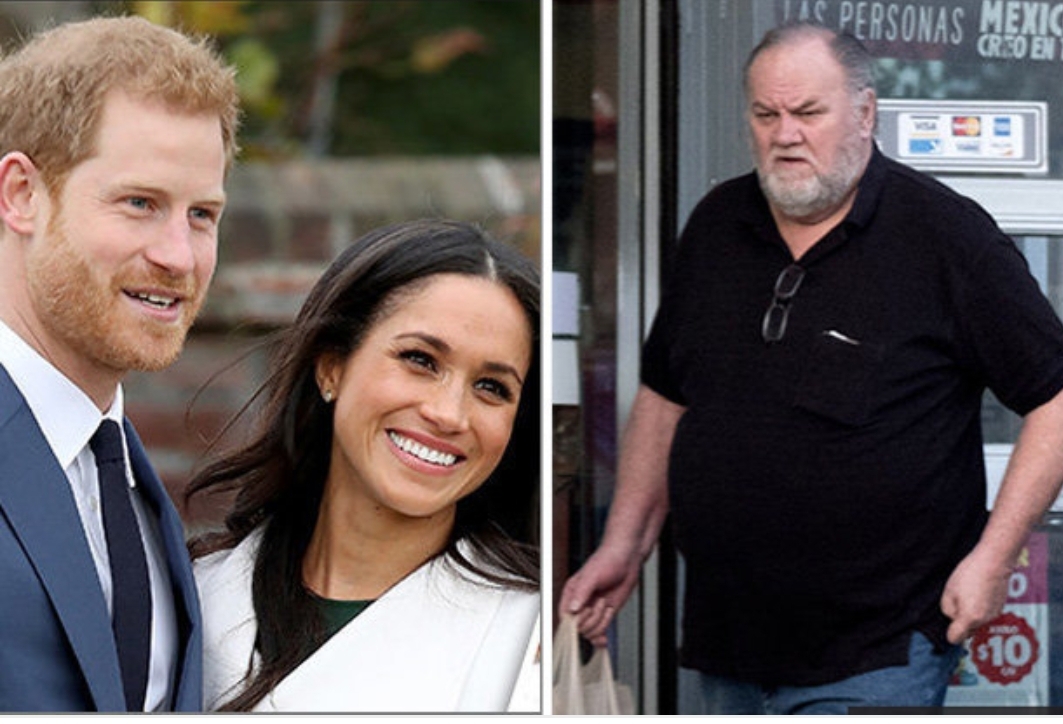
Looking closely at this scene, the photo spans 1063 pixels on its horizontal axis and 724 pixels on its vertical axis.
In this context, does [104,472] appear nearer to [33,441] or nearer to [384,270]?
[33,441]

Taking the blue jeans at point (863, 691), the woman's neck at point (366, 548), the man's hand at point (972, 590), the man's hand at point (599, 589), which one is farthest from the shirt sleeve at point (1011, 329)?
the woman's neck at point (366, 548)

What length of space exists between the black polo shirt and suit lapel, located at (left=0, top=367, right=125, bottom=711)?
2.85ft

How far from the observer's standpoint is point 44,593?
303 centimetres

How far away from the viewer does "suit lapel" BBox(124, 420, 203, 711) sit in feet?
10.3

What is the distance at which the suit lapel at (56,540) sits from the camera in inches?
120

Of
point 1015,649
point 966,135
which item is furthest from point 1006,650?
point 966,135

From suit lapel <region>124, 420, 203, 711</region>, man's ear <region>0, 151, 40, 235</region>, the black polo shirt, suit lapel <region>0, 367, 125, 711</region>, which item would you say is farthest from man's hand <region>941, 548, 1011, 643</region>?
man's ear <region>0, 151, 40, 235</region>

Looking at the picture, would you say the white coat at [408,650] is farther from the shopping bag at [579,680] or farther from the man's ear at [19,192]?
the man's ear at [19,192]

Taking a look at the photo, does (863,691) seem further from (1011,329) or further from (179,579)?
(179,579)

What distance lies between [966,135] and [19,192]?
135cm

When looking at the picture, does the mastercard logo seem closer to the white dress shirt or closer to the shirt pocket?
the shirt pocket

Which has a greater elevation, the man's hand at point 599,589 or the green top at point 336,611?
the man's hand at point 599,589

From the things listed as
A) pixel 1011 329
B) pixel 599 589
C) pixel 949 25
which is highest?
pixel 949 25

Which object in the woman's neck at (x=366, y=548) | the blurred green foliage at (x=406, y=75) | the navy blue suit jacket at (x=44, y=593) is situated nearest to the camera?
the navy blue suit jacket at (x=44, y=593)
